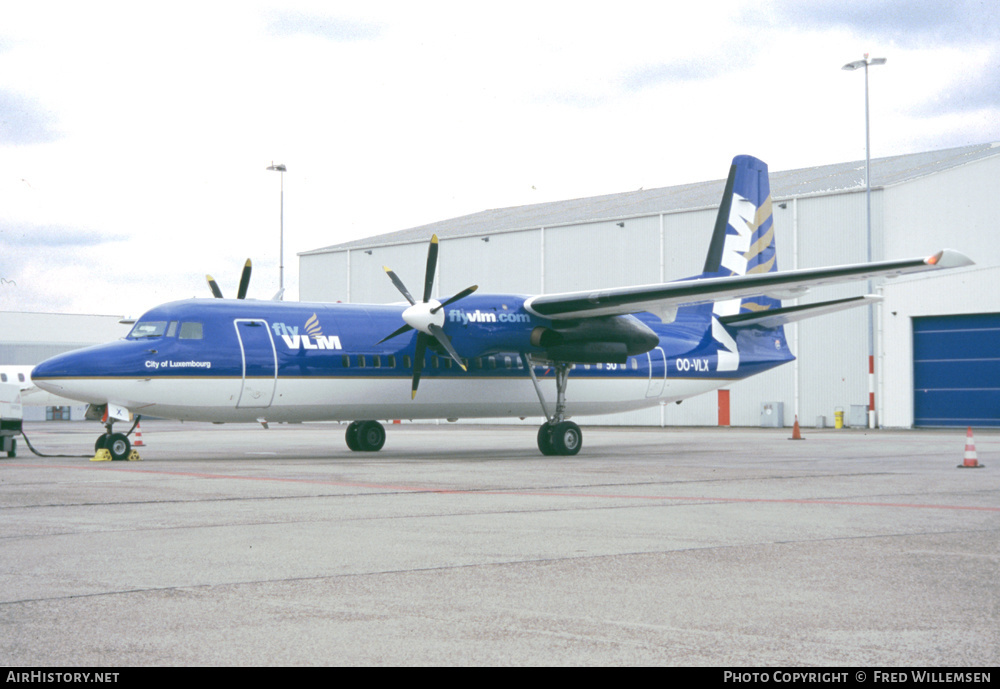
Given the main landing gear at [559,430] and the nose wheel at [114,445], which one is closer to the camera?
the nose wheel at [114,445]

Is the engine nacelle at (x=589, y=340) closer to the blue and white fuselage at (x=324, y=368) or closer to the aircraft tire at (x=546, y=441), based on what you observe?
the blue and white fuselage at (x=324, y=368)

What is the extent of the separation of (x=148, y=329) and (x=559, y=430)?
9.12 metres

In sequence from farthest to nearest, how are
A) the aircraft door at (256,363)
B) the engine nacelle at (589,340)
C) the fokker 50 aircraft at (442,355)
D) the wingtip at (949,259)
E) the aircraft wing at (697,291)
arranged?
the engine nacelle at (589,340)
the aircraft door at (256,363)
the fokker 50 aircraft at (442,355)
the aircraft wing at (697,291)
the wingtip at (949,259)

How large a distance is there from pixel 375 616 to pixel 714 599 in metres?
2.21

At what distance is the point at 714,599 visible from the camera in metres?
6.53

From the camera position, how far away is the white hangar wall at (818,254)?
132 feet

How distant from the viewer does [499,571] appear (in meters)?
7.60

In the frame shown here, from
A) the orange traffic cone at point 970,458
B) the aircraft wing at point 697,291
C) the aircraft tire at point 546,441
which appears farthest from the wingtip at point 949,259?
the aircraft tire at point 546,441

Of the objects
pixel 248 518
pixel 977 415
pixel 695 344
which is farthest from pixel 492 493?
pixel 977 415

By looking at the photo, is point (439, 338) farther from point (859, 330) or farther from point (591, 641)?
point (859, 330)

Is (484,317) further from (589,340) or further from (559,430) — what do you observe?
(559,430)

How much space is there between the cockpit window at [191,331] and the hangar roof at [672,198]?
30933 mm

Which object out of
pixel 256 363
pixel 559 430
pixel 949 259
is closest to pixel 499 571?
pixel 949 259

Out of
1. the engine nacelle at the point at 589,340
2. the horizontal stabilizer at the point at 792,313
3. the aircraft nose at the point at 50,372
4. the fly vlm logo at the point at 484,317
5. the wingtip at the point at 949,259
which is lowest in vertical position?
the aircraft nose at the point at 50,372
